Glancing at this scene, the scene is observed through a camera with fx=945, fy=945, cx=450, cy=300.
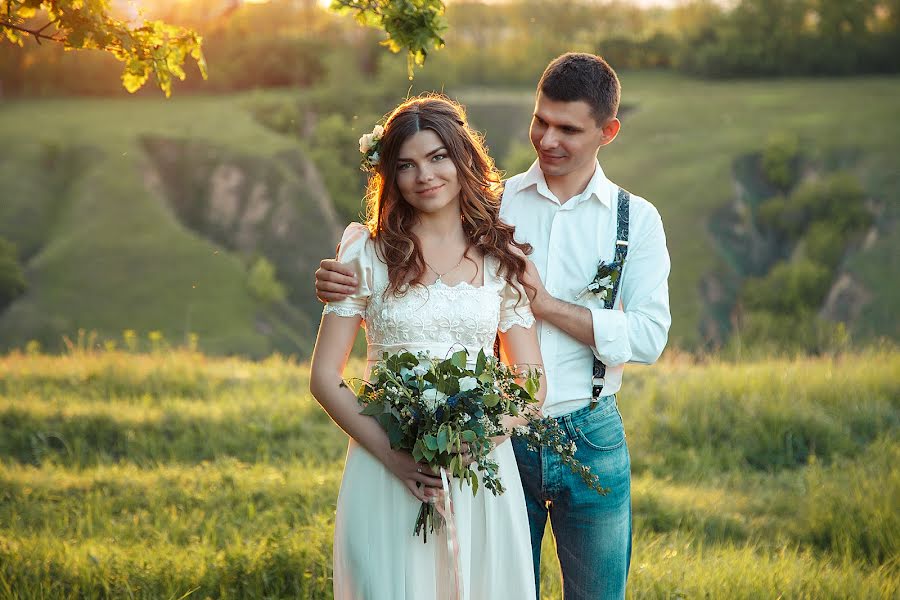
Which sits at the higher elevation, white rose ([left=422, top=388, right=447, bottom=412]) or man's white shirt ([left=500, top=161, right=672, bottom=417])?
man's white shirt ([left=500, top=161, right=672, bottom=417])

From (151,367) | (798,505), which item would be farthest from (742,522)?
(151,367)

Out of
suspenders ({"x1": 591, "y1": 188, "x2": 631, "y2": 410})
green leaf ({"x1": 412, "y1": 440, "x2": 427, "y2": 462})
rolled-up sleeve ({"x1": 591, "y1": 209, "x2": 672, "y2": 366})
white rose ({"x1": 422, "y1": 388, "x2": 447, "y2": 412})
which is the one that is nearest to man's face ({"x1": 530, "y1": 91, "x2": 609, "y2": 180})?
suspenders ({"x1": 591, "y1": 188, "x2": 631, "y2": 410})

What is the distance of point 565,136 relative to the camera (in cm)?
336

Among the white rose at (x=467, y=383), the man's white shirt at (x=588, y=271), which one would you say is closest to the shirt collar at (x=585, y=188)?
the man's white shirt at (x=588, y=271)

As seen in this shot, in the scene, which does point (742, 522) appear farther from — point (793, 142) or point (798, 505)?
point (793, 142)

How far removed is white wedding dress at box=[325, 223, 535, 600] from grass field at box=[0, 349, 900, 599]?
4.75 ft

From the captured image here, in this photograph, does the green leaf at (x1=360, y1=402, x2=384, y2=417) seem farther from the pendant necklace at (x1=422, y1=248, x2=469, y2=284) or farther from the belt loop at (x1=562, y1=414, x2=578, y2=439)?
the belt loop at (x1=562, y1=414, x2=578, y2=439)

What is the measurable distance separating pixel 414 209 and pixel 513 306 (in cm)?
→ 49

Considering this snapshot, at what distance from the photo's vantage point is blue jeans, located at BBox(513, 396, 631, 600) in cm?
330

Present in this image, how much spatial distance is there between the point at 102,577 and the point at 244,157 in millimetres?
64972

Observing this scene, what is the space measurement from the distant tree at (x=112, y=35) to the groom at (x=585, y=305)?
1.43 meters

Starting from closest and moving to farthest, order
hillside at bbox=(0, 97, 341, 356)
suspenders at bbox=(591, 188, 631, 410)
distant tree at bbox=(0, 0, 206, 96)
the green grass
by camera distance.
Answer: suspenders at bbox=(591, 188, 631, 410) < distant tree at bbox=(0, 0, 206, 96) < the green grass < hillside at bbox=(0, 97, 341, 356)

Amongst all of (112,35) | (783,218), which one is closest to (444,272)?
(112,35)

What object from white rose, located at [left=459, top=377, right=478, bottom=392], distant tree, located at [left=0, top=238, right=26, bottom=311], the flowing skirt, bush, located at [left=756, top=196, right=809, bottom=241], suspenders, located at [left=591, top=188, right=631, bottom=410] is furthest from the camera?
bush, located at [left=756, top=196, right=809, bottom=241]
